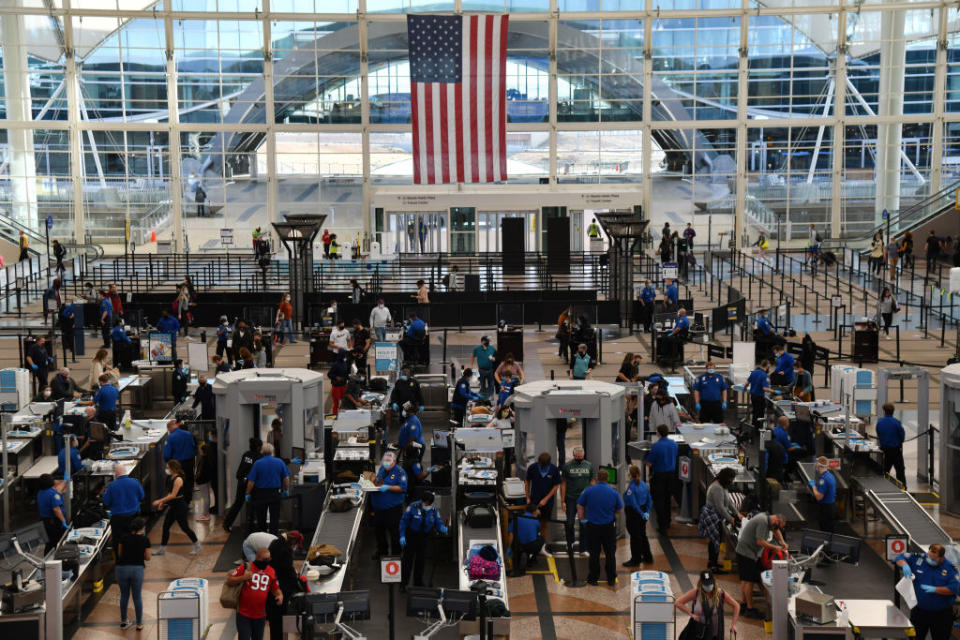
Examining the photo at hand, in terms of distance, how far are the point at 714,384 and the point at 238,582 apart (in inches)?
441

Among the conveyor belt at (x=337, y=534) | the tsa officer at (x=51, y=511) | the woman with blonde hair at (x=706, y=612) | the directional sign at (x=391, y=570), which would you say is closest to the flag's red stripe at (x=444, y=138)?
the conveyor belt at (x=337, y=534)

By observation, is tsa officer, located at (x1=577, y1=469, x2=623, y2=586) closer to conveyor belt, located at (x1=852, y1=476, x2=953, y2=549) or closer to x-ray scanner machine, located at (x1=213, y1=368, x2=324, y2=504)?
conveyor belt, located at (x1=852, y1=476, x2=953, y2=549)

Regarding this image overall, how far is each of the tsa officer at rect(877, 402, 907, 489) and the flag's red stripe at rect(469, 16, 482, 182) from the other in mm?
27505

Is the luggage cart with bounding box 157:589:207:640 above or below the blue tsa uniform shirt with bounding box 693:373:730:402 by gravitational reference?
below

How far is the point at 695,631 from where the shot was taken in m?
12.2

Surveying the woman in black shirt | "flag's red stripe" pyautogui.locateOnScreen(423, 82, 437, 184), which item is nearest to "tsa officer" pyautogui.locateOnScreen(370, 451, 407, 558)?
the woman in black shirt

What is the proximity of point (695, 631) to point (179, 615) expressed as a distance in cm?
513

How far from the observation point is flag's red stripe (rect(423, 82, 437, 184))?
43.8 metres

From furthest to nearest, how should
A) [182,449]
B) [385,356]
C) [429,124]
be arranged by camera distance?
[429,124] → [385,356] → [182,449]

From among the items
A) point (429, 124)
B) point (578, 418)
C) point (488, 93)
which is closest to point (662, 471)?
point (578, 418)

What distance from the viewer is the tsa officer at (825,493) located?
16250 mm

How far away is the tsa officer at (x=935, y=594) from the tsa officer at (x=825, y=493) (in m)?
3.34

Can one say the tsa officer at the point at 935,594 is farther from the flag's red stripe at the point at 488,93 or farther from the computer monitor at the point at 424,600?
the flag's red stripe at the point at 488,93

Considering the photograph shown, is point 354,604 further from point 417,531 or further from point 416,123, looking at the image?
point 416,123
